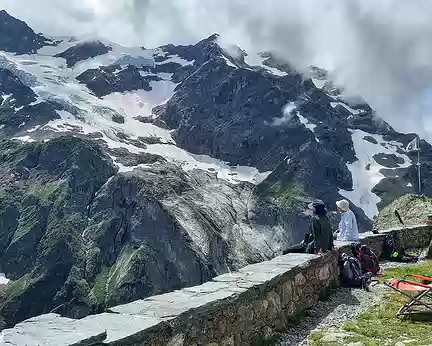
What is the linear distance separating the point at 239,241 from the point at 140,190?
124ft

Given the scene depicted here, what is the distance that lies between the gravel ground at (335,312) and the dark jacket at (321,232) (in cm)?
119

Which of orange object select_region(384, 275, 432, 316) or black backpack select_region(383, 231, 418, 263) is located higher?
black backpack select_region(383, 231, 418, 263)

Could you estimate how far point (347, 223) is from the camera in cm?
1666

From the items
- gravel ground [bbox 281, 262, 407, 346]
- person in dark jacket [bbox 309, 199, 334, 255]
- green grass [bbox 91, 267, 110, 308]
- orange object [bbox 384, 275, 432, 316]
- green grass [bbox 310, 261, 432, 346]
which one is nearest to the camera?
green grass [bbox 310, 261, 432, 346]

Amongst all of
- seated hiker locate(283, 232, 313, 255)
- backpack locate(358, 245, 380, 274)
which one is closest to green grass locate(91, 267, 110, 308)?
backpack locate(358, 245, 380, 274)

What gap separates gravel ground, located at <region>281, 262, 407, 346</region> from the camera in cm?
953

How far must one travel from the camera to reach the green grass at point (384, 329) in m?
8.87

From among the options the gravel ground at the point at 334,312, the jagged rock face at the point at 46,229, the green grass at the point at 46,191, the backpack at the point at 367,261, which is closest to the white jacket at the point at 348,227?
the backpack at the point at 367,261

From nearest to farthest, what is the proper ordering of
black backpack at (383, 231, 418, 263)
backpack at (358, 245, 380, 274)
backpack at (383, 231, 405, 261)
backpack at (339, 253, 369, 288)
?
backpack at (339, 253, 369, 288) < backpack at (358, 245, 380, 274) < black backpack at (383, 231, 418, 263) < backpack at (383, 231, 405, 261)

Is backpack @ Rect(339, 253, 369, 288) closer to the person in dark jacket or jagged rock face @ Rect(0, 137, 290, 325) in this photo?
the person in dark jacket

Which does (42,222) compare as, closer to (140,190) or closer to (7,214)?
(7,214)

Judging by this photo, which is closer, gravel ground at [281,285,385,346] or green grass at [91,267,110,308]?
gravel ground at [281,285,385,346]

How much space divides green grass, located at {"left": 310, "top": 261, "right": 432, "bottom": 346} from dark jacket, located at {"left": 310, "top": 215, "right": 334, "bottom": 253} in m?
2.14

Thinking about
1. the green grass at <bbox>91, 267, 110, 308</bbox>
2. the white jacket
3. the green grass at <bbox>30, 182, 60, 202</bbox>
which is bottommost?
the green grass at <bbox>91, 267, 110, 308</bbox>
